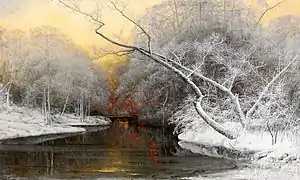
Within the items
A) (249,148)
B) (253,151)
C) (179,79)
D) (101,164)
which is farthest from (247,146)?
(179,79)

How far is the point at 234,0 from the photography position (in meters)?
31.9

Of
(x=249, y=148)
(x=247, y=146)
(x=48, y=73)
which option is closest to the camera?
(x=249, y=148)

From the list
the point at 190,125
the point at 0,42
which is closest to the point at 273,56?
the point at 190,125

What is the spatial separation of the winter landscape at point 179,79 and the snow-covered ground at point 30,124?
0.13 meters

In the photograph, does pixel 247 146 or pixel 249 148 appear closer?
pixel 249 148

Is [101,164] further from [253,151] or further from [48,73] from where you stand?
[48,73]

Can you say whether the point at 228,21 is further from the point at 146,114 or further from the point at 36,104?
the point at 36,104

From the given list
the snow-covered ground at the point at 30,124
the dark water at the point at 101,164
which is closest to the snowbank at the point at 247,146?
the dark water at the point at 101,164

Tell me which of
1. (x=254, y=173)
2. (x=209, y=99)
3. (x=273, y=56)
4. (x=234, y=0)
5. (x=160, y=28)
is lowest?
(x=254, y=173)

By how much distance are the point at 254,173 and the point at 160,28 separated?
2143 centimetres

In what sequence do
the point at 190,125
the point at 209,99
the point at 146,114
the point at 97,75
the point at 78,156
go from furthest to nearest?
the point at 97,75 < the point at 146,114 < the point at 209,99 < the point at 190,125 < the point at 78,156

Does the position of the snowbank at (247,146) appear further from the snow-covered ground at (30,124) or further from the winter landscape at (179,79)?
the snow-covered ground at (30,124)

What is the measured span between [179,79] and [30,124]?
11.8m

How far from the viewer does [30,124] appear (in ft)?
108
